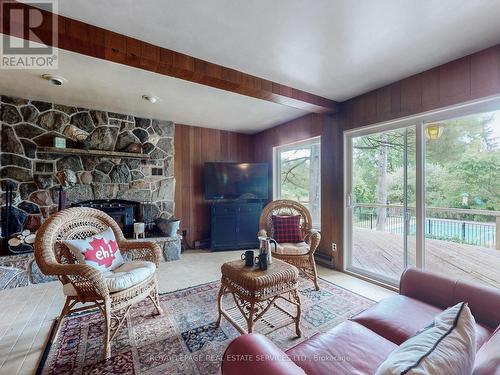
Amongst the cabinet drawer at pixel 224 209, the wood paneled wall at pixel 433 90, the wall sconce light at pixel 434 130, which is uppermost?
the wood paneled wall at pixel 433 90

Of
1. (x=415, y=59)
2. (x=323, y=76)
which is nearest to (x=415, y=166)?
(x=415, y=59)

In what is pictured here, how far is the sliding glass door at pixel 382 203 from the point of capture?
9.13 ft

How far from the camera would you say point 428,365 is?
0.66m

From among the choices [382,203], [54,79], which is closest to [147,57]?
[54,79]

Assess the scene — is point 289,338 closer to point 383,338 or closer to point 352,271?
point 383,338

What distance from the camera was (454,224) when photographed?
2.51 m

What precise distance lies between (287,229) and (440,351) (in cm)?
248

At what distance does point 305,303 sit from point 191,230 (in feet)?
9.27

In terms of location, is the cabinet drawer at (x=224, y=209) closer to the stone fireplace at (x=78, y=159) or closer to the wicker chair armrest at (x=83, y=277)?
the stone fireplace at (x=78, y=159)

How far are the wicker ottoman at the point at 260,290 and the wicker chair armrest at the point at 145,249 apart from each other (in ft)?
2.46

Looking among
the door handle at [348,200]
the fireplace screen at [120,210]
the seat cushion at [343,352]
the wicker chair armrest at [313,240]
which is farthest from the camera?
the fireplace screen at [120,210]

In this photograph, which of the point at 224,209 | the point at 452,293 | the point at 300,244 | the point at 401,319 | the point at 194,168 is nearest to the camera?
the point at 401,319

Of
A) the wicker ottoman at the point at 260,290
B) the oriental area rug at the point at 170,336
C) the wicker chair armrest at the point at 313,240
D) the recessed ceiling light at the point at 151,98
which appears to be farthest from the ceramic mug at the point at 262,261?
the recessed ceiling light at the point at 151,98

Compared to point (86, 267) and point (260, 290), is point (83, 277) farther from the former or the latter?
point (260, 290)
